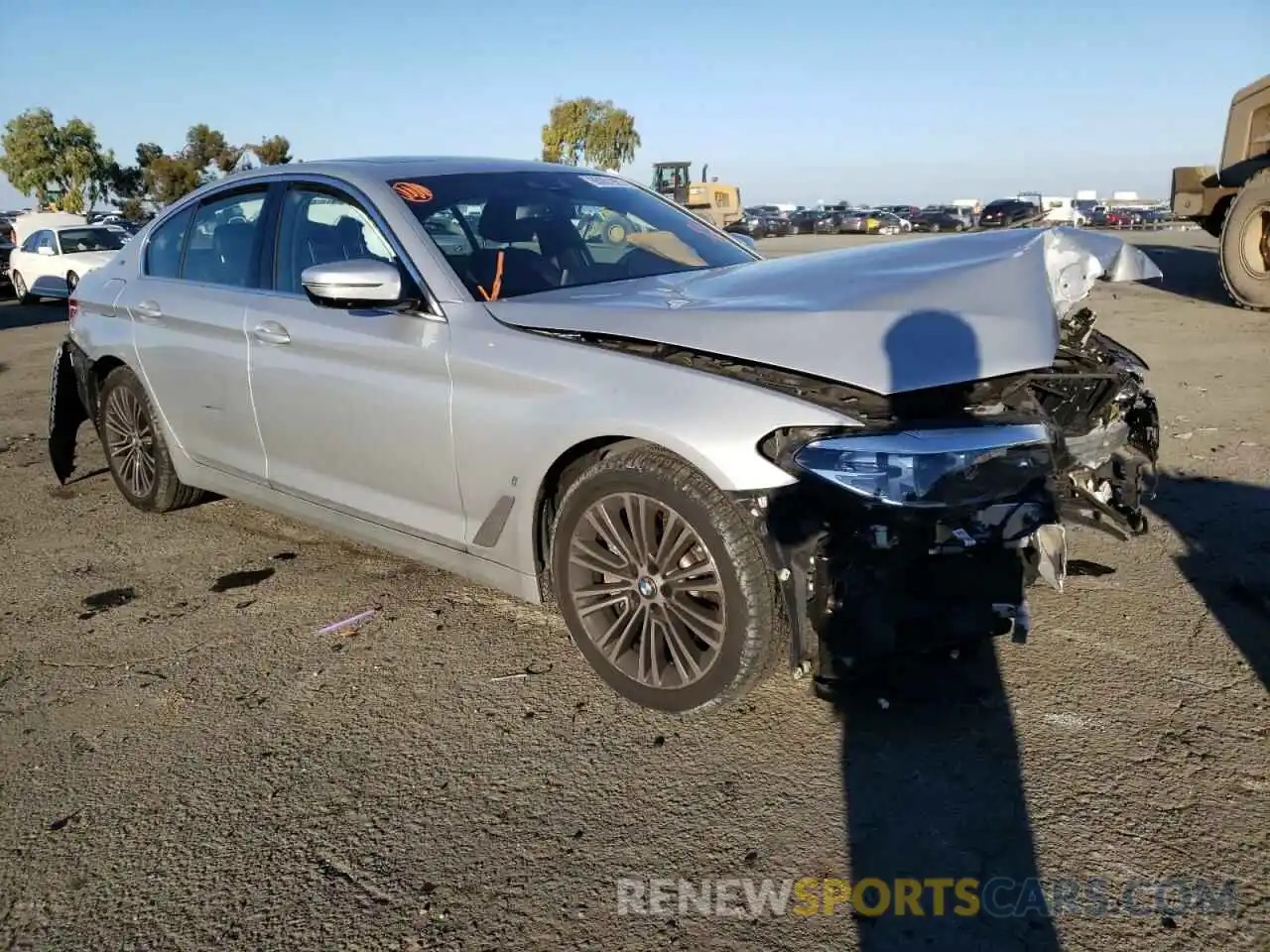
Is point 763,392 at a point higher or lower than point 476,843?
higher

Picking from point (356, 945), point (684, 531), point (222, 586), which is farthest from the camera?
point (222, 586)

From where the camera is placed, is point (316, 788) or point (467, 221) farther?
point (467, 221)

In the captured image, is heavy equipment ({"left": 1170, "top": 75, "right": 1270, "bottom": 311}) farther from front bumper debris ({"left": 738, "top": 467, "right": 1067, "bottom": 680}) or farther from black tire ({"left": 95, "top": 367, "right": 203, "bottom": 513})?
black tire ({"left": 95, "top": 367, "right": 203, "bottom": 513})

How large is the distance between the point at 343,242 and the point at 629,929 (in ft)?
9.26

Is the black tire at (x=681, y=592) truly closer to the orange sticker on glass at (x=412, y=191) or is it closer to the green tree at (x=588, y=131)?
the orange sticker on glass at (x=412, y=191)

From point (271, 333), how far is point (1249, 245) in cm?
1193

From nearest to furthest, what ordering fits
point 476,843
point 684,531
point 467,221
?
point 476,843 < point 684,531 < point 467,221

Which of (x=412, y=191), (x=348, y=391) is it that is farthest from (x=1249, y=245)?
(x=348, y=391)

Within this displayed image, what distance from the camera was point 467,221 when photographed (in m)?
3.76

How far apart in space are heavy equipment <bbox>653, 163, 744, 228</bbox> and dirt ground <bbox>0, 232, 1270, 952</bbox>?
118 feet

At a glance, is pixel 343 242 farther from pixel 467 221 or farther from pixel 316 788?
pixel 316 788

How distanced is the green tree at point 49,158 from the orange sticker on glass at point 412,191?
67834mm

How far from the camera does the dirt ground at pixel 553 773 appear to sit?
2.24 meters

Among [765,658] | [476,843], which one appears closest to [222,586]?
[476,843]
